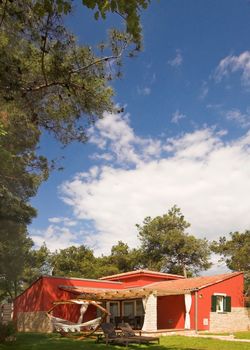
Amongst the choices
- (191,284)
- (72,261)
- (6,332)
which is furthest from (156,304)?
(72,261)

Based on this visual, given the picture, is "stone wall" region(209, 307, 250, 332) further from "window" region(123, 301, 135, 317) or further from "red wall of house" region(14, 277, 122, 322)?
"red wall of house" region(14, 277, 122, 322)

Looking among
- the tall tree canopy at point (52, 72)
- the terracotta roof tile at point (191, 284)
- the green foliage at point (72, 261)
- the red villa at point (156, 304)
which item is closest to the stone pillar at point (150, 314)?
the red villa at point (156, 304)

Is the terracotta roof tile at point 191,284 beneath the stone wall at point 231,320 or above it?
above

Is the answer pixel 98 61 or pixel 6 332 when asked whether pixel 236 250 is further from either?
pixel 98 61

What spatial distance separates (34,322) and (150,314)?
24.4 ft

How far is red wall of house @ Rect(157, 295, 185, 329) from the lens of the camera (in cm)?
2475

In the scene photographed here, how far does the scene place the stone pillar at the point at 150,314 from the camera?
22.3 meters

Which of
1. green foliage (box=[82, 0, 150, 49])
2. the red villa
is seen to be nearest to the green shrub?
the red villa

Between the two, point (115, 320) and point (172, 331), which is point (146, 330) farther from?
point (115, 320)

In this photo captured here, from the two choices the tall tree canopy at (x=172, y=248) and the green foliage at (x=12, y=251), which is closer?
the green foliage at (x=12, y=251)

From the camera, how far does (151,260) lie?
45625 millimetres

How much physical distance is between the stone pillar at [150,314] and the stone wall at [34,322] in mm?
5627

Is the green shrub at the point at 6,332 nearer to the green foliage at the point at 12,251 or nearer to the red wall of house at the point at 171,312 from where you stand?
the green foliage at the point at 12,251

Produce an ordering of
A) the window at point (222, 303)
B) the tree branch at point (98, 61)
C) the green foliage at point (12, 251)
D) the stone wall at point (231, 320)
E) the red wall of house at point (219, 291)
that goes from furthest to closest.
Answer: the green foliage at point (12, 251) → the window at point (222, 303) → the stone wall at point (231, 320) → the red wall of house at point (219, 291) → the tree branch at point (98, 61)
